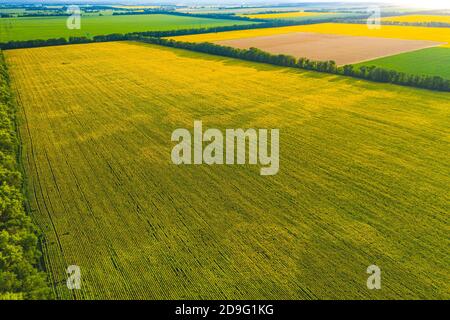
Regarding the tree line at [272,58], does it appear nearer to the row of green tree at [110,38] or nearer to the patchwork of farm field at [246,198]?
the row of green tree at [110,38]

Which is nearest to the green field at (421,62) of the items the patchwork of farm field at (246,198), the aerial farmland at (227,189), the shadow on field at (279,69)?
the aerial farmland at (227,189)

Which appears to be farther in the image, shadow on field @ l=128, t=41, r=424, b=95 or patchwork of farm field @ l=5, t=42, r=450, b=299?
shadow on field @ l=128, t=41, r=424, b=95

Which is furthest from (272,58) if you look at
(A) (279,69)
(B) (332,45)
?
(B) (332,45)

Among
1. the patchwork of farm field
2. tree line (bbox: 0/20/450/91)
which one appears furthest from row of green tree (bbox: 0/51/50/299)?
tree line (bbox: 0/20/450/91)

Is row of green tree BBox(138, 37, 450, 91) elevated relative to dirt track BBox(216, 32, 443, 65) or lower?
lower

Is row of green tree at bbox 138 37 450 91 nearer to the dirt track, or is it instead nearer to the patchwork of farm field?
the patchwork of farm field

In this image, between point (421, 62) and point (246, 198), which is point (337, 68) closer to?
point (421, 62)
